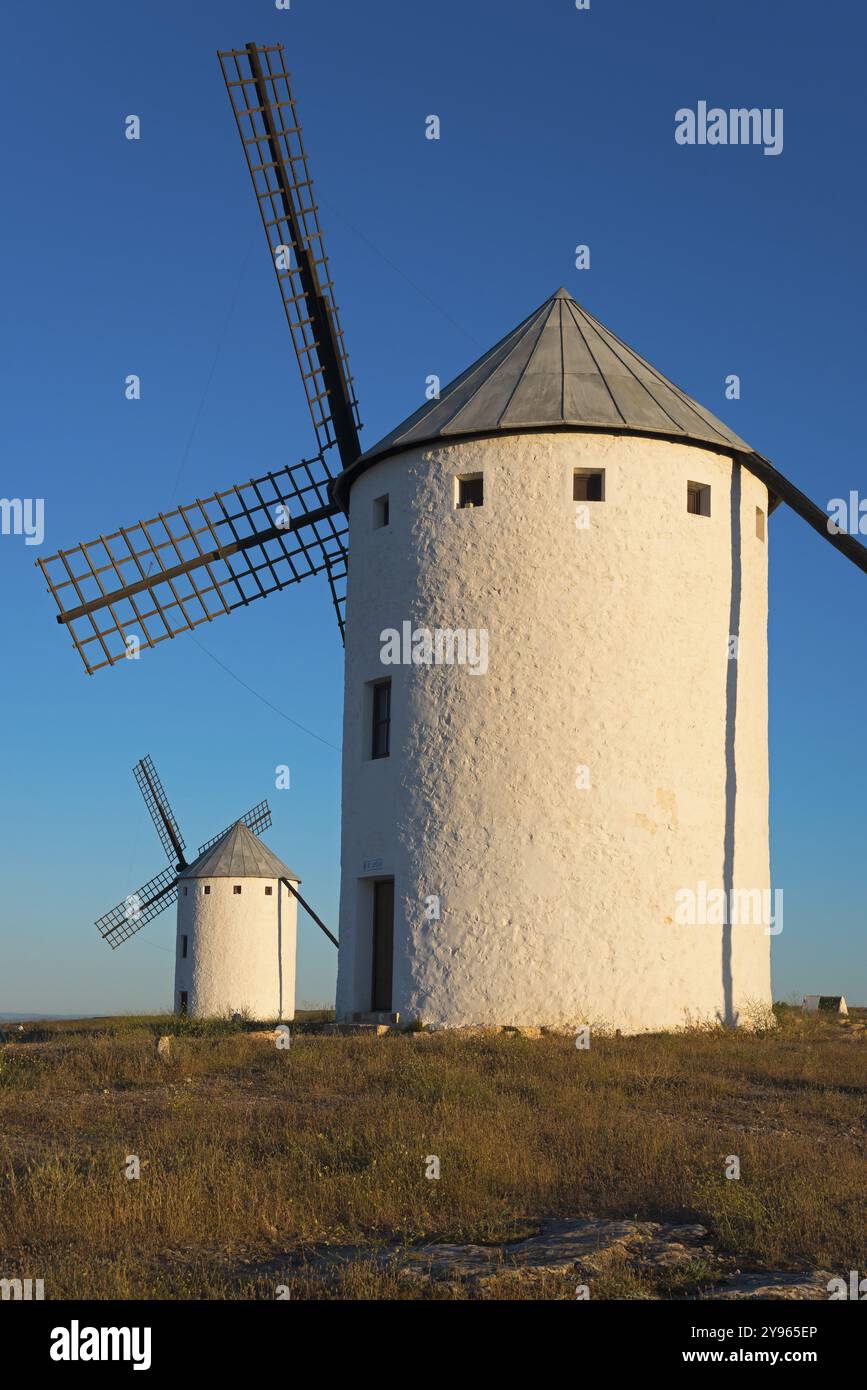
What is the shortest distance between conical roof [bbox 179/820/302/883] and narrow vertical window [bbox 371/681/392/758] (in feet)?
67.3

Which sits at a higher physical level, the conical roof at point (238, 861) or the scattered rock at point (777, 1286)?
the conical roof at point (238, 861)

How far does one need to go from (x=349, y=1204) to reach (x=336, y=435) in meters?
17.1

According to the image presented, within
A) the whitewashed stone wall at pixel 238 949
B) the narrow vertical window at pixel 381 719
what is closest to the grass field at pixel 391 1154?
the narrow vertical window at pixel 381 719

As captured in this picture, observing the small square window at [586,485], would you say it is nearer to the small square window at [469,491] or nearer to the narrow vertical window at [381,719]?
the small square window at [469,491]

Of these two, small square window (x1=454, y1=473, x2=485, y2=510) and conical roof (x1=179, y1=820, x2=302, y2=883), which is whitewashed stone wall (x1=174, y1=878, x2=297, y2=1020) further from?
small square window (x1=454, y1=473, x2=485, y2=510)

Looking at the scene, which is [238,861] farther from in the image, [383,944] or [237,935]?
[383,944]

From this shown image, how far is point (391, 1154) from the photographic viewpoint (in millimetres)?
9055

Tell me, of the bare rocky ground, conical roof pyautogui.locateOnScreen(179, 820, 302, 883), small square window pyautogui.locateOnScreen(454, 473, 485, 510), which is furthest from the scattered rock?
conical roof pyautogui.locateOnScreen(179, 820, 302, 883)

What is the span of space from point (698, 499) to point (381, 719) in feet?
17.8

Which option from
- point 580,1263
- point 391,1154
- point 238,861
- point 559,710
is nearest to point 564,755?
point 559,710

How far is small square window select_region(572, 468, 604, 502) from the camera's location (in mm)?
17719

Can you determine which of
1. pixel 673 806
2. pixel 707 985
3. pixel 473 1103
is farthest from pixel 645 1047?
pixel 473 1103

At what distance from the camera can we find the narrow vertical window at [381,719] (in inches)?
736

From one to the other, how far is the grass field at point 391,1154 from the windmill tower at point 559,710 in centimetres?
190
